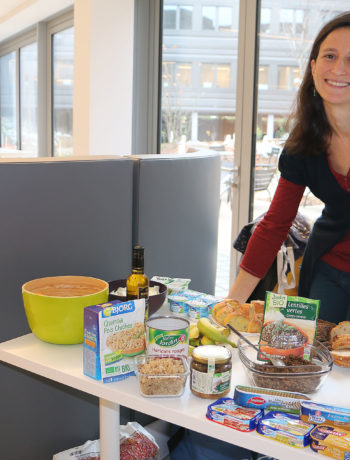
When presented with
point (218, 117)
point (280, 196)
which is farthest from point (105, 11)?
point (280, 196)

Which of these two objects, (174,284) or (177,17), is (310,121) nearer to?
(174,284)

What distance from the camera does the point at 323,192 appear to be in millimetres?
1862

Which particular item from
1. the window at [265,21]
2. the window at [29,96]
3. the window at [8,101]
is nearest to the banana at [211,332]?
the window at [265,21]

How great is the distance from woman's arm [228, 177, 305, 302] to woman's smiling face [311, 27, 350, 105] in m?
A: 0.30

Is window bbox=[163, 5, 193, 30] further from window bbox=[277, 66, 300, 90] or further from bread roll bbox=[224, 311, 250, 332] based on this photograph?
bread roll bbox=[224, 311, 250, 332]

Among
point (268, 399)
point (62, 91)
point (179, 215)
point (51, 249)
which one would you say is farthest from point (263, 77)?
point (62, 91)

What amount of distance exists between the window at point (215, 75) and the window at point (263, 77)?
0.28 metres

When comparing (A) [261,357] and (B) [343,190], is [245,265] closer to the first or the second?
(B) [343,190]

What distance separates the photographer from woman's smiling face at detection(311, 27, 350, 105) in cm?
171

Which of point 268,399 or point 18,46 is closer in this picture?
point 268,399

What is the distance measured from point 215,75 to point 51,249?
2295 mm

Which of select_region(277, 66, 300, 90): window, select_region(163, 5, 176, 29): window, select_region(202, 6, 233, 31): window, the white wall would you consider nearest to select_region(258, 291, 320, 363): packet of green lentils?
select_region(277, 66, 300, 90): window

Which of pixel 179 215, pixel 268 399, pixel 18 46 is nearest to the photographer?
pixel 268 399

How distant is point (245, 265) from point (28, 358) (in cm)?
80
